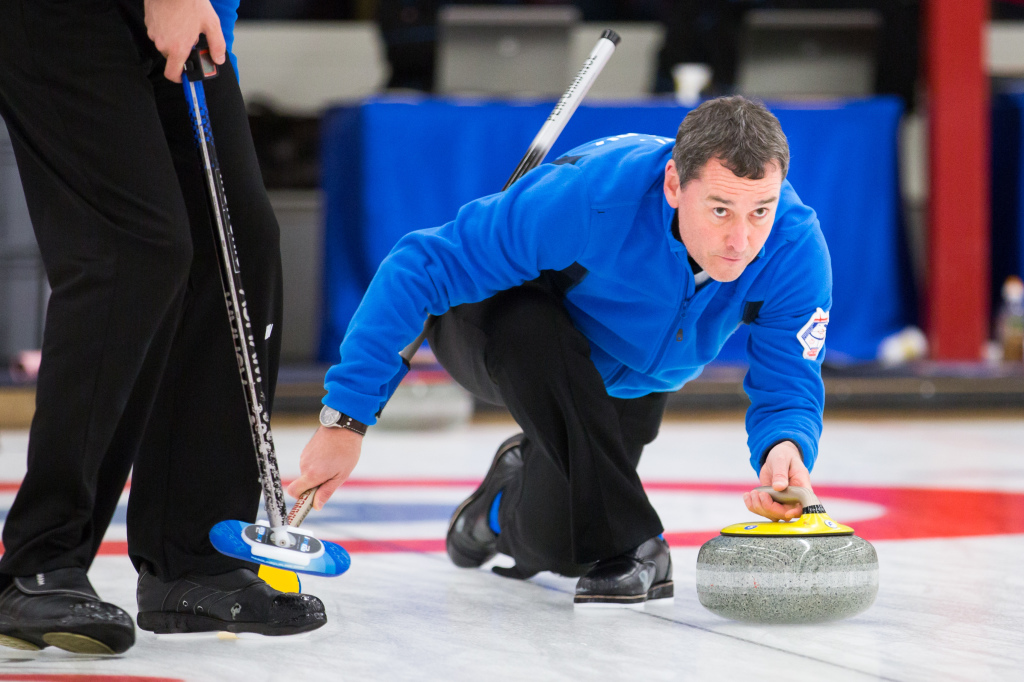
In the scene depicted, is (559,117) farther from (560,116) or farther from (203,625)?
(203,625)

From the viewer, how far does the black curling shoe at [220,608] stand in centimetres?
153

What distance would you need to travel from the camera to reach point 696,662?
1.39 m

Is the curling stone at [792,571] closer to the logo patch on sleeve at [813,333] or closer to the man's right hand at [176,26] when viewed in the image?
the logo patch on sleeve at [813,333]

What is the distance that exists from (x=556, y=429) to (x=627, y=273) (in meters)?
0.24

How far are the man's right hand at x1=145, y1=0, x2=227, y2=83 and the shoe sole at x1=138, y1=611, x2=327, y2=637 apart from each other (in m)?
0.65

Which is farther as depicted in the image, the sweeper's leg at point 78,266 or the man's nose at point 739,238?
the man's nose at point 739,238

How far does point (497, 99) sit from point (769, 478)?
3.61 m

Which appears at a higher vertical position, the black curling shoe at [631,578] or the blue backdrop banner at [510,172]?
the blue backdrop banner at [510,172]

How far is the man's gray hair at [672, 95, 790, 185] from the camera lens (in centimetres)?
157

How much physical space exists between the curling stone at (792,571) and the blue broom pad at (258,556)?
0.48 metres

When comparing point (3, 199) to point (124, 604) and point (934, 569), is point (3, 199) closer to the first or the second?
point (124, 604)

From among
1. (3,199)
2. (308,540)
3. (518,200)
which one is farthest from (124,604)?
(3,199)

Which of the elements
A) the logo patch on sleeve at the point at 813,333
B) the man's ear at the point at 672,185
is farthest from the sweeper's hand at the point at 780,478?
the man's ear at the point at 672,185

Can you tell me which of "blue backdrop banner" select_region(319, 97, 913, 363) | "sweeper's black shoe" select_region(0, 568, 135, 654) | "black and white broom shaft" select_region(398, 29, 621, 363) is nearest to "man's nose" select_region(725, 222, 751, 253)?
"black and white broom shaft" select_region(398, 29, 621, 363)
